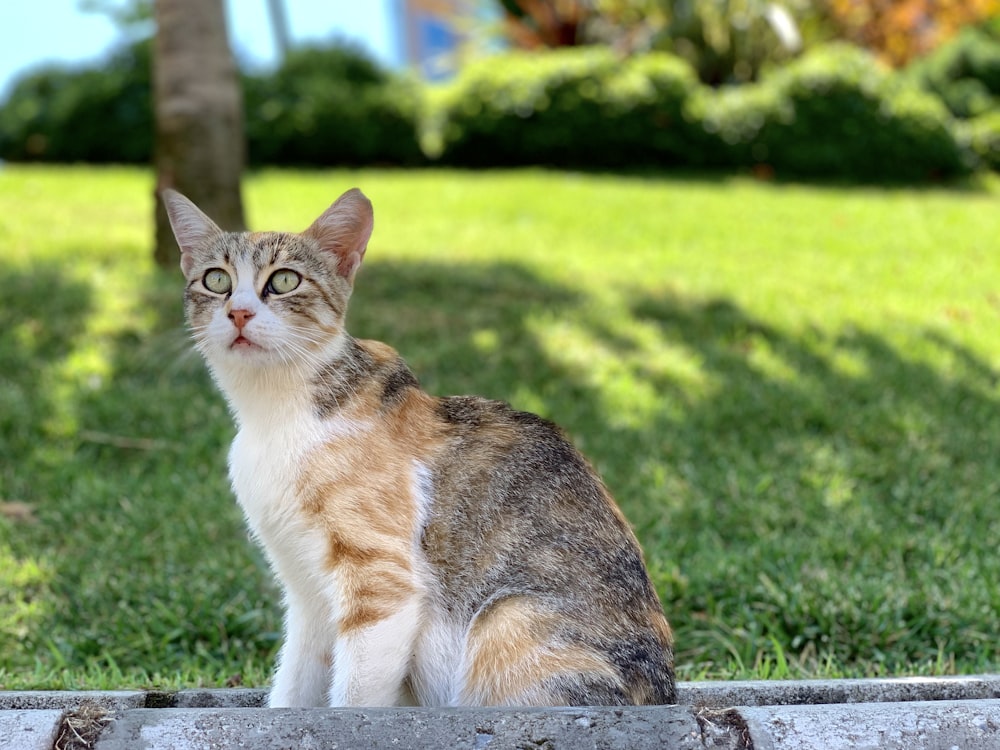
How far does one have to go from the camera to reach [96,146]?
1312 cm

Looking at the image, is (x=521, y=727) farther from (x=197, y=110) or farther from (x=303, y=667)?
(x=197, y=110)

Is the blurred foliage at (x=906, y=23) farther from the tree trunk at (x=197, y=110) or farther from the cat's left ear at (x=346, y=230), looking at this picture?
the cat's left ear at (x=346, y=230)

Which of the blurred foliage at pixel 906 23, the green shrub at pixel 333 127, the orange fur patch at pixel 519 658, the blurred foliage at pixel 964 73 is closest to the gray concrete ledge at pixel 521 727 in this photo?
the orange fur patch at pixel 519 658

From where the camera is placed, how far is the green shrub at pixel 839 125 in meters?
12.2

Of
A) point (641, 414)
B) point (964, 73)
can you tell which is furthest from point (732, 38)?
point (641, 414)

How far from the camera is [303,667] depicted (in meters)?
2.77

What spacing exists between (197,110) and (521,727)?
222 inches

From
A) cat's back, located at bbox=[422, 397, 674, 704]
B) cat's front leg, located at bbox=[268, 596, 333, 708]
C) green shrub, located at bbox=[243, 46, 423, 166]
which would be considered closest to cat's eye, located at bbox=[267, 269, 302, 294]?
cat's back, located at bbox=[422, 397, 674, 704]

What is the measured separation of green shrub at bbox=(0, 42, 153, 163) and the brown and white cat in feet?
36.5

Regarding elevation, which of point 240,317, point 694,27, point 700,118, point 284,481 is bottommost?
point 700,118

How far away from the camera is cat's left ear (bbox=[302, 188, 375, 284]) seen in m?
2.77

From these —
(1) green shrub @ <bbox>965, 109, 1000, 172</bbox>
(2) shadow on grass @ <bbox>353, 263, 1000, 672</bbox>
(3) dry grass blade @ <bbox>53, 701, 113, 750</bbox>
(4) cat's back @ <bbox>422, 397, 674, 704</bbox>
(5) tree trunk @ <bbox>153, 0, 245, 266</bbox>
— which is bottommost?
(1) green shrub @ <bbox>965, 109, 1000, 172</bbox>

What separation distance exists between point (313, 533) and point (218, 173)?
490cm

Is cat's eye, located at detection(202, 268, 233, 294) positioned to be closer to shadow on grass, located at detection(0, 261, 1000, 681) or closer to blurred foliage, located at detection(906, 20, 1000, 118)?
shadow on grass, located at detection(0, 261, 1000, 681)
